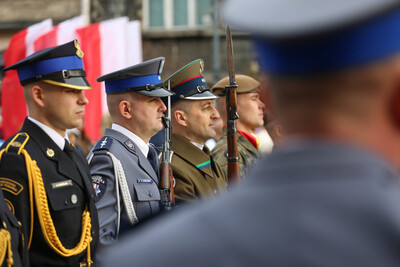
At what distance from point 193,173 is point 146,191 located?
0.70 metres

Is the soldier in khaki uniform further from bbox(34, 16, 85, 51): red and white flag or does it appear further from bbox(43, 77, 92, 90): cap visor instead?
bbox(34, 16, 85, 51): red and white flag

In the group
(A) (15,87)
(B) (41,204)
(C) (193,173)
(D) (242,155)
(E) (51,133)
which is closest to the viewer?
(B) (41,204)

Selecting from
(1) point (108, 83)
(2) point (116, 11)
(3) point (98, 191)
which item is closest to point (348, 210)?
(3) point (98, 191)

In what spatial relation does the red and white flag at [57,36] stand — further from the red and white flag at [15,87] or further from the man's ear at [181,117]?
the man's ear at [181,117]

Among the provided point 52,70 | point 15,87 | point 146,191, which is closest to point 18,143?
point 52,70

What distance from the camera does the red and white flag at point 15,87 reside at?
33.7 ft

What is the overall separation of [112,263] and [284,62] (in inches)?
17.0

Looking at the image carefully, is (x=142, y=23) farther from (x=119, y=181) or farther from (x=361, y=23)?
(x=361, y=23)

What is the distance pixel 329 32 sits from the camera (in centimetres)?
110

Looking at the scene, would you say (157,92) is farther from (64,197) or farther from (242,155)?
(242,155)

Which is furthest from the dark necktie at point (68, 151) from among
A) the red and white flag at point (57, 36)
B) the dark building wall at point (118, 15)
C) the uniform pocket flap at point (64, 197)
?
the dark building wall at point (118, 15)

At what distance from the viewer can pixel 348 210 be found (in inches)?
42.9

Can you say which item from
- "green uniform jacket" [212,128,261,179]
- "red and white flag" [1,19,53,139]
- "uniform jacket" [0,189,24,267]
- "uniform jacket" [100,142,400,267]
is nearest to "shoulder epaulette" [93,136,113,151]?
"uniform jacket" [0,189,24,267]

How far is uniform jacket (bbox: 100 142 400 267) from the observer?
1086mm
